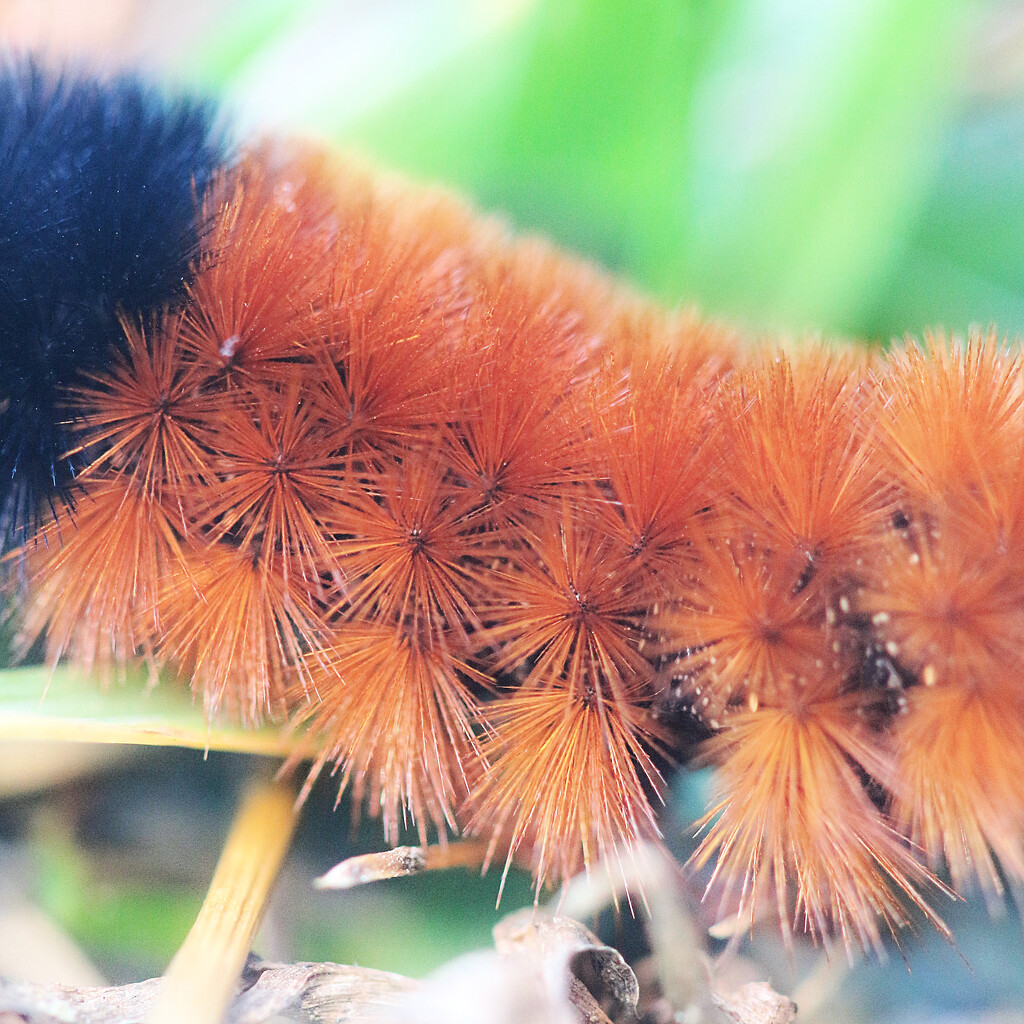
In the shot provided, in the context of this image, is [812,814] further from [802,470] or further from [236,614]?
[236,614]

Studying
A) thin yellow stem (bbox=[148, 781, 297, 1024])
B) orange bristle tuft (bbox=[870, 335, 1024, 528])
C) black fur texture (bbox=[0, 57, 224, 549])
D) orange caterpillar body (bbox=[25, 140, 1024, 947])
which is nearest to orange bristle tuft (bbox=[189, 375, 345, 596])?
orange caterpillar body (bbox=[25, 140, 1024, 947])

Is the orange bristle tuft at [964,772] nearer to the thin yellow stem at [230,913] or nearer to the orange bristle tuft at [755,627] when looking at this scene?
the orange bristle tuft at [755,627]

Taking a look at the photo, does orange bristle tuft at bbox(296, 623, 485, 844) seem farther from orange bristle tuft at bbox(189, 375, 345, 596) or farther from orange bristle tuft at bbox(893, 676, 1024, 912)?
orange bristle tuft at bbox(893, 676, 1024, 912)

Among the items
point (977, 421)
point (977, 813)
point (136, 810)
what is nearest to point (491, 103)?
point (977, 421)

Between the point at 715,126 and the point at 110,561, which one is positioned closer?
the point at 110,561

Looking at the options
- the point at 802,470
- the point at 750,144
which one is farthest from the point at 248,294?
the point at 750,144

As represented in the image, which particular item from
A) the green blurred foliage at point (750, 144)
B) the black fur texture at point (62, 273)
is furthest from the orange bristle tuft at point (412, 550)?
the green blurred foliage at point (750, 144)

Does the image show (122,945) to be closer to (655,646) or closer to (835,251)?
(655,646)
